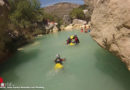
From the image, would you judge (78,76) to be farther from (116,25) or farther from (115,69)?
(116,25)

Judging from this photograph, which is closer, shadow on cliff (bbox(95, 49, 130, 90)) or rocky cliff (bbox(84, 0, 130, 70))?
rocky cliff (bbox(84, 0, 130, 70))

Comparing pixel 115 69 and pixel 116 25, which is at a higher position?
pixel 116 25

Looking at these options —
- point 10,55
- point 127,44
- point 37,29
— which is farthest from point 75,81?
point 37,29

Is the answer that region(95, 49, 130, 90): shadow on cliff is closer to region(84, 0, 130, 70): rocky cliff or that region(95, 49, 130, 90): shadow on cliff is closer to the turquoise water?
the turquoise water

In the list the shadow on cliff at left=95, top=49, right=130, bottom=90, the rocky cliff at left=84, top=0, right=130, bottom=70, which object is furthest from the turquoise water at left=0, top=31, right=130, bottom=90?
the rocky cliff at left=84, top=0, right=130, bottom=70

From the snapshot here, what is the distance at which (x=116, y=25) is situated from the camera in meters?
3.41

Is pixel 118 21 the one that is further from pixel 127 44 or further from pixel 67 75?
pixel 67 75

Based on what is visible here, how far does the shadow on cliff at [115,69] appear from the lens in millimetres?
4715

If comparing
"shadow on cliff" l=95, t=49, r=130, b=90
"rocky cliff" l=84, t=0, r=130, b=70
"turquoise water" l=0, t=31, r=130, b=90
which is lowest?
"turquoise water" l=0, t=31, r=130, b=90

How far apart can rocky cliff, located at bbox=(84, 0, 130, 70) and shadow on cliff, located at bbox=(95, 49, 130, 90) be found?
1.85m

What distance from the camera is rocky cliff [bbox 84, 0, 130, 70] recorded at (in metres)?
3.06

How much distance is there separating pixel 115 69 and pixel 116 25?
3.04 metres

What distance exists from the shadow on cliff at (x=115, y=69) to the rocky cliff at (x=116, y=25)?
1.85 metres

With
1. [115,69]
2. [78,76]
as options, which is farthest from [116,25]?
[78,76]
